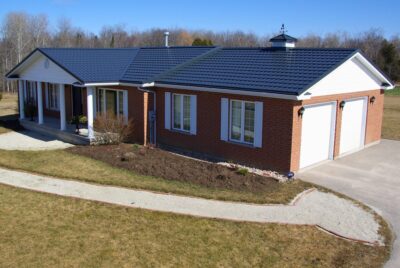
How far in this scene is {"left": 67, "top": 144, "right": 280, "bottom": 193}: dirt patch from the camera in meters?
13.1

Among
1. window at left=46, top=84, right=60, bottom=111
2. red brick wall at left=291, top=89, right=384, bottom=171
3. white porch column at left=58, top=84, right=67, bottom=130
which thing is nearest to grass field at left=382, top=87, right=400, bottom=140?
red brick wall at left=291, top=89, right=384, bottom=171

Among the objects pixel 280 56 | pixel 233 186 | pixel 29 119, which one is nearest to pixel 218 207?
pixel 233 186

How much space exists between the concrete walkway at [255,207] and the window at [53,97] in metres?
12.2

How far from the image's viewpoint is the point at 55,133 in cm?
2102

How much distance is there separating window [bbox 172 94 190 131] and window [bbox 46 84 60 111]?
379 inches

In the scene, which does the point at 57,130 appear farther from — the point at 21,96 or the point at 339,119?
the point at 339,119

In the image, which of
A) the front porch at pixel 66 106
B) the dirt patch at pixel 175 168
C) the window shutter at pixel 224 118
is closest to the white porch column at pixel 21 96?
the front porch at pixel 66 106

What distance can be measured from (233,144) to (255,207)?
4892 mm

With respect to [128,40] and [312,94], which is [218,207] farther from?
[128,40]

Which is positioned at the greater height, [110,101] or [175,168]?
[110,101]

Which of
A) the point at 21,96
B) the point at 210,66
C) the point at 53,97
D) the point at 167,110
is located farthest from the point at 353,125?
the point at 21,96

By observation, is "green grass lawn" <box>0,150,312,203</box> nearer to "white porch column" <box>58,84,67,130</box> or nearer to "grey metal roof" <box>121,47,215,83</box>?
"white porch column" <box>58,84,67,130</box>

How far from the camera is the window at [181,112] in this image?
1775 cm

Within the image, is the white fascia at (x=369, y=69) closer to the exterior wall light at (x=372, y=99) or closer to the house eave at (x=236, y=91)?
the house eave at (x=236, y=91)
